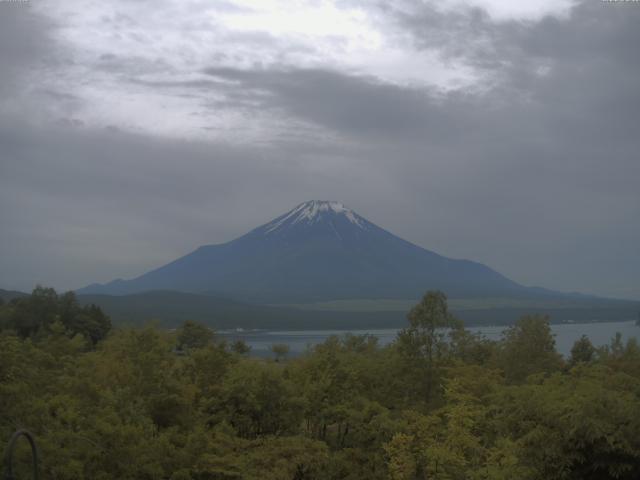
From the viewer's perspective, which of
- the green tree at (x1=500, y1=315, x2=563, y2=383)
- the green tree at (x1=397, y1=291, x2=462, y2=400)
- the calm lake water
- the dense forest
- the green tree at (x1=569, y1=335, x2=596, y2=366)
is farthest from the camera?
the calm lake water

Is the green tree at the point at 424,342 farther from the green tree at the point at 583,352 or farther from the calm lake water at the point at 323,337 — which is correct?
the calm lake water at the point at 323,337

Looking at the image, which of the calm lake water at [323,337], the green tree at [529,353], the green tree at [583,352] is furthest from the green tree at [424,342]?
the calm lake water at [323,337]

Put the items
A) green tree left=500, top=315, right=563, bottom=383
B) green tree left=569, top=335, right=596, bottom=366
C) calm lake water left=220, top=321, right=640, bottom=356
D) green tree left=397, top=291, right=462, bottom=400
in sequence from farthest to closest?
calm lake water left=220, top=321, right=640, bottom=356, green tree left=569, top=335, right=596, bottom=366, green tree left=500, top=315, right=563, bottom=383, green tree left=397, top=291, right=462, bottom=400

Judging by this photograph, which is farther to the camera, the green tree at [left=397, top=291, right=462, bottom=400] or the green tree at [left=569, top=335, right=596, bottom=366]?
the green tree at [left=569, top=335, right=596, bottom=366]

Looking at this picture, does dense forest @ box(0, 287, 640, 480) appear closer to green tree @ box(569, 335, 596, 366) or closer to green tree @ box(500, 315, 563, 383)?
green tree @ box(500, 315, 563, 383)

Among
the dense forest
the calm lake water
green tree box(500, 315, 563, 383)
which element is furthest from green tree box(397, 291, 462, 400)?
the calm lake water

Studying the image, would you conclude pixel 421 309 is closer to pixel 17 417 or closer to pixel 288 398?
pixel 288 398

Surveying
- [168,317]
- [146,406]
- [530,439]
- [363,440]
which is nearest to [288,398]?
[363,440]

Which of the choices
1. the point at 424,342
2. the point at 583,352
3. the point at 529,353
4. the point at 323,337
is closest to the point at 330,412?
the point at 424,342

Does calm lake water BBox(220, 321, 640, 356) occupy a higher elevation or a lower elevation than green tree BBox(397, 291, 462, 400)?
lower

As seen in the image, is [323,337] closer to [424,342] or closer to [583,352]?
[583,352]

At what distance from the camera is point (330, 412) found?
25156mm

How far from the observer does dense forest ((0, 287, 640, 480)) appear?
47.3 feet

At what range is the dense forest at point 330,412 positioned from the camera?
14406mm
